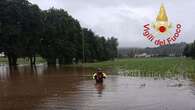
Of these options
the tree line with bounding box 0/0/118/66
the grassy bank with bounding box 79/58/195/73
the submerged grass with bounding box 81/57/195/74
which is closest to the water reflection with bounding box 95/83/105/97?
the submerged grass with bounding box 81/57/195/74

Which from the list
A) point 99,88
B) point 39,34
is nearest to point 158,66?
point 39,34

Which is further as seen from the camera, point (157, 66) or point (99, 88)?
point (157, 66)

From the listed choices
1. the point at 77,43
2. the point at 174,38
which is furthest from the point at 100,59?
the point at 174,38

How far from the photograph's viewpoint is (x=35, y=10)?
2633 inches

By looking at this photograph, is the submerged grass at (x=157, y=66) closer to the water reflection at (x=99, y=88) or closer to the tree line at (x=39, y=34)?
the tree line at (x=39, y=34)

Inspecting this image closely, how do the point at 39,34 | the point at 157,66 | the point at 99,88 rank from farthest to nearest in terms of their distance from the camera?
the point at 39,34
the point at 157,66
the point at 99,88

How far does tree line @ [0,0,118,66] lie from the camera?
62.8 m

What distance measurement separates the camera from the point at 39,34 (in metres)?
70.2

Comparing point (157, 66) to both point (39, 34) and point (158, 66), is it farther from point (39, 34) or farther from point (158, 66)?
point (39, 34)

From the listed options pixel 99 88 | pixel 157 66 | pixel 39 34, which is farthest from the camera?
pixel 39 34

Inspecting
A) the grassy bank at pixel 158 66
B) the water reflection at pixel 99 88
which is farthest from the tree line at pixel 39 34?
the water reflection at pixel 99 88

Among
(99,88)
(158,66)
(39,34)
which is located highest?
(39,34)

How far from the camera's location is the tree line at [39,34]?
6284cm

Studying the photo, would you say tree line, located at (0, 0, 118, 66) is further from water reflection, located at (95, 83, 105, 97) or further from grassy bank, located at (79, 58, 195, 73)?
water reflection, located at (95, 83, 105, 97)
